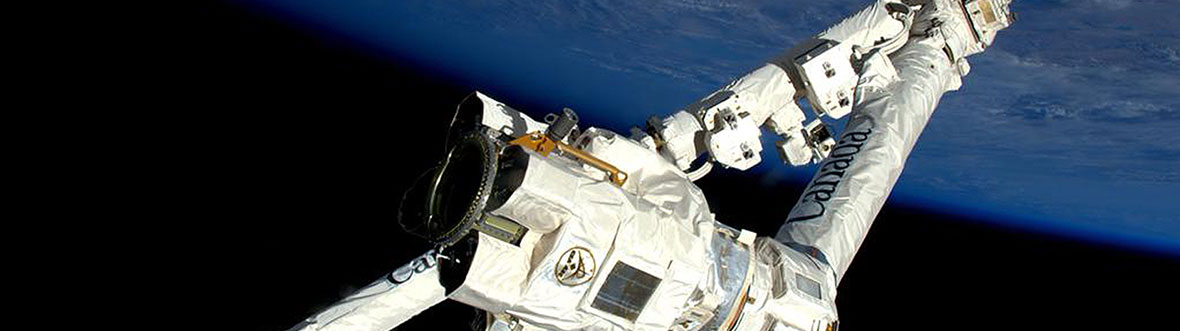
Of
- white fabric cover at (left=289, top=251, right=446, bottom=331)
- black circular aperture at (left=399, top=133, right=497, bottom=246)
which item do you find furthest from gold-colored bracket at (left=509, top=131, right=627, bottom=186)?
white fabric cover at (left=289, top=251, right=446, bottom=331)

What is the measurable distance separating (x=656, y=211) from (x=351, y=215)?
587 centimetres

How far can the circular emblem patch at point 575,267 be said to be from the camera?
5.32 feet

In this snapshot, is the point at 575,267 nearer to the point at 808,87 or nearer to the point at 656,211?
the point at 656,211

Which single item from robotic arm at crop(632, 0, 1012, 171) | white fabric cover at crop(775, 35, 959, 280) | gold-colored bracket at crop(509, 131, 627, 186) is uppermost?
gold-colored bracket at crop(509, 131, 627, 186)

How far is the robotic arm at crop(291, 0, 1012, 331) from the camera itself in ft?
5.28

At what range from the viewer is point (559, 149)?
178cm

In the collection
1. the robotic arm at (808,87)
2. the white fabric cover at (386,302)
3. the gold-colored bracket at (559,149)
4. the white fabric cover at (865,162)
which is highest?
the gold-colored bracket at (559,149)

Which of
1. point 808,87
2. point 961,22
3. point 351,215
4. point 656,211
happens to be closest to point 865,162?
point 808,87

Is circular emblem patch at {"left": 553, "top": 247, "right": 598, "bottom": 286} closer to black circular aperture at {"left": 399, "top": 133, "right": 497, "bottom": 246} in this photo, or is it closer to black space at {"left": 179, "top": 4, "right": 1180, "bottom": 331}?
black circular aperture at {"left": 399, "top": 133, "right": 497, "bottom": 246}

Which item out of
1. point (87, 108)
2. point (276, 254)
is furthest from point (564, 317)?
point (87, 108)

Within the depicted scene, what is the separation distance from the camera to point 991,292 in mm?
10992

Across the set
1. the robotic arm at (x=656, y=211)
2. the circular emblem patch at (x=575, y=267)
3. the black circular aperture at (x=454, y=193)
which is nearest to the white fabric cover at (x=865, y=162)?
the robotic arm at (x=656, y=211)

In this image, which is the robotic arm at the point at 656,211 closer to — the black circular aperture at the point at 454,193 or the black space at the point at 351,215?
the black circular aperture at the point at 454,193

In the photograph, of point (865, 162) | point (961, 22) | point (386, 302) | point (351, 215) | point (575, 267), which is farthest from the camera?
point (351, 215)
